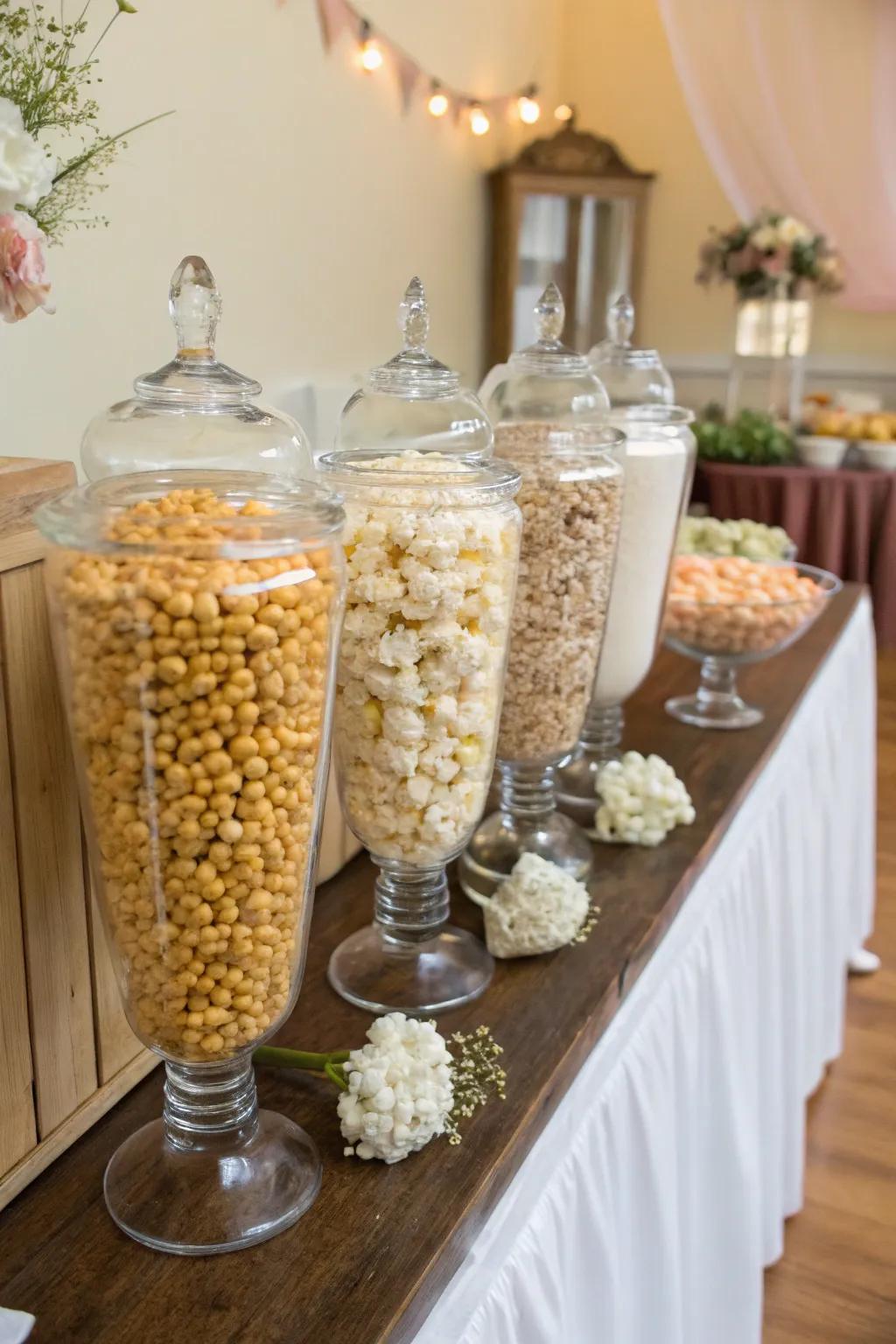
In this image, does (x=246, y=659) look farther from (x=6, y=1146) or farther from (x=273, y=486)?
(x=6, y=1146)

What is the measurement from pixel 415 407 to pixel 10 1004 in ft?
1.72

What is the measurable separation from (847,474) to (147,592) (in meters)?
3.63

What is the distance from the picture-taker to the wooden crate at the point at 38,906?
2.29 ft

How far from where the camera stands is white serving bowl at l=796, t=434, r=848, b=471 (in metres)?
3.93

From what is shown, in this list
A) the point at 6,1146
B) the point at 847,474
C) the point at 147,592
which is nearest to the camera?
the point at 147,592

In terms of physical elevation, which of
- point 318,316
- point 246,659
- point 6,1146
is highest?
point 318,316

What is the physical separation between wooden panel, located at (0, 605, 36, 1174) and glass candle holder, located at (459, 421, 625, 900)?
47 centimetres

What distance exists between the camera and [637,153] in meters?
4.80

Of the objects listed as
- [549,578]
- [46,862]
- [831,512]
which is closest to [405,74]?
[831,512]

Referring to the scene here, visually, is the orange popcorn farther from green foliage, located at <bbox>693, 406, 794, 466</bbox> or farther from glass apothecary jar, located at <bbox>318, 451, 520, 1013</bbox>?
green foliage, located at <bbox>693, 406, 794, 466</bbox>

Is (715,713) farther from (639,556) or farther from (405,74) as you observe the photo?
(405,74)

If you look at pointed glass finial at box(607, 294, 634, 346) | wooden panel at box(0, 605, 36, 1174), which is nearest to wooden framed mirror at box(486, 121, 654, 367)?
pointed glass finial at box(607, 294, 634, 346)

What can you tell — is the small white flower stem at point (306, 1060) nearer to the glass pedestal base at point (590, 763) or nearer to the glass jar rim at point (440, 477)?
the glass jar rim at point (440, 477)

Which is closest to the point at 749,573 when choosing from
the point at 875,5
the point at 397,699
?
the point at 397,699
